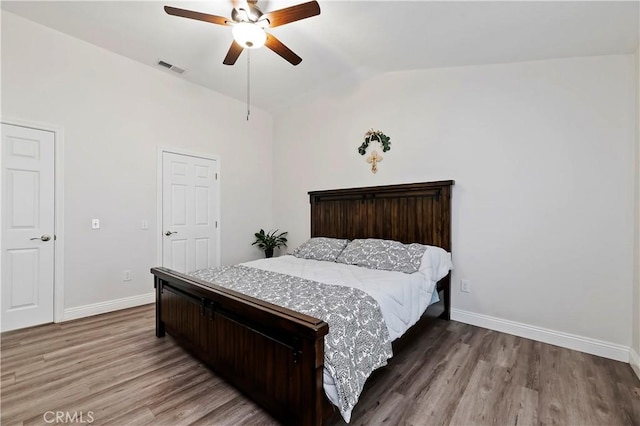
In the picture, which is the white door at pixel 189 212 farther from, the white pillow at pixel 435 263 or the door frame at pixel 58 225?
the white pillow at pixel 435 263

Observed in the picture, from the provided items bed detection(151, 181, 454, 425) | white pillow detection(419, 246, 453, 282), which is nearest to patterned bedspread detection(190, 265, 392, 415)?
bed detection(151, 181, 454, 425)

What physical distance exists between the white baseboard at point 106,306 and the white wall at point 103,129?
5cm

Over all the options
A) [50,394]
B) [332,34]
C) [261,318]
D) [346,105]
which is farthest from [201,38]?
[50,394]

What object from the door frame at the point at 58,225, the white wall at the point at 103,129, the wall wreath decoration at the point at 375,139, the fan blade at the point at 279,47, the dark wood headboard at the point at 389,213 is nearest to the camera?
the fan blade at the point at 279,47

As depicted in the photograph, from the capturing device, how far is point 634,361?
224 cm

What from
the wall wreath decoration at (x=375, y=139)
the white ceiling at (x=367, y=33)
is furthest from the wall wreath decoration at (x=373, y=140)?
the white ceiling at (x=367, y=33)

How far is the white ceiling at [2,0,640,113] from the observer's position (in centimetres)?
217

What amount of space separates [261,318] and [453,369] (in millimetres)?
1618

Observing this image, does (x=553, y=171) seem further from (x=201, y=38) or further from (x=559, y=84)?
(x=201, y=38)

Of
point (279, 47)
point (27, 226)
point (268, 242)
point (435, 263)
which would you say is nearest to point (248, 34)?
point (279, 47)

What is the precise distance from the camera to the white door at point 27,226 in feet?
9.21

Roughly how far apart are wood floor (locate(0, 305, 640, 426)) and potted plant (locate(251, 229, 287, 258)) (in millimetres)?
2423

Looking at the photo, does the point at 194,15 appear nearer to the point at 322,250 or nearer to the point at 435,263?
the point at 322,250

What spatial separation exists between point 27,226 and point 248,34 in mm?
2998
